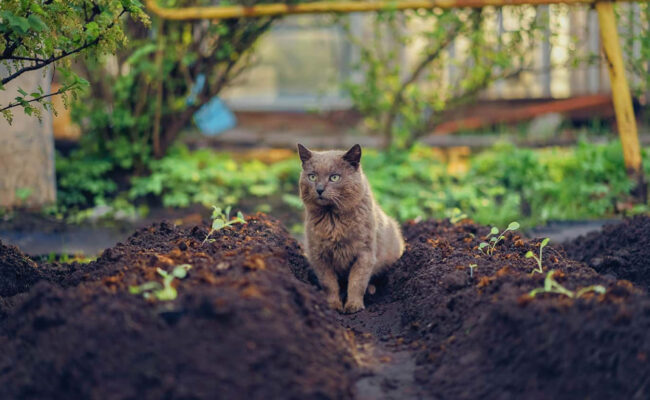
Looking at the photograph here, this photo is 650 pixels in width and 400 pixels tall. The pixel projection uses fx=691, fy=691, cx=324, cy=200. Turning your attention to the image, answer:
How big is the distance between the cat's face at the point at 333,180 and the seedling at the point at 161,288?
1.34 meters

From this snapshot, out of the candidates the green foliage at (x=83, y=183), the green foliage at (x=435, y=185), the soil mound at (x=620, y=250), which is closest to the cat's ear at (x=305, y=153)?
the soil mound at (x=620, y=250)

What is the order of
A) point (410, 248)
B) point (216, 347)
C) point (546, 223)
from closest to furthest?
point (216, 347) → point (410, 248) → point (546, 223)

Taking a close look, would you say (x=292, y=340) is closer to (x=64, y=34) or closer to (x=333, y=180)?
(x=333, y=180)

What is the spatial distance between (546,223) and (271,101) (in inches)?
277

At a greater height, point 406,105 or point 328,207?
point 406,105

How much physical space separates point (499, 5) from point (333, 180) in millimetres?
3327

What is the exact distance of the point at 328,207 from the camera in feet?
14.1

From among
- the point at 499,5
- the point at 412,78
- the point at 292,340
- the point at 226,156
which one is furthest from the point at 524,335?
the point at 226,156

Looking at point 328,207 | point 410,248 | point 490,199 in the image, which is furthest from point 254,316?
point 490,199

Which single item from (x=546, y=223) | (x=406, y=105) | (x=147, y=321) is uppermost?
(x=406, y=105)

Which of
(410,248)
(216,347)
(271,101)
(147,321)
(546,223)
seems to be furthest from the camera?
(271,101)

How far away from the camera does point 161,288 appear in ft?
9.60

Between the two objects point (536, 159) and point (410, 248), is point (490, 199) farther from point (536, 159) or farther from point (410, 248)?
point (410, 248)

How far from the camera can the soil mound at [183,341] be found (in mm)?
2391
